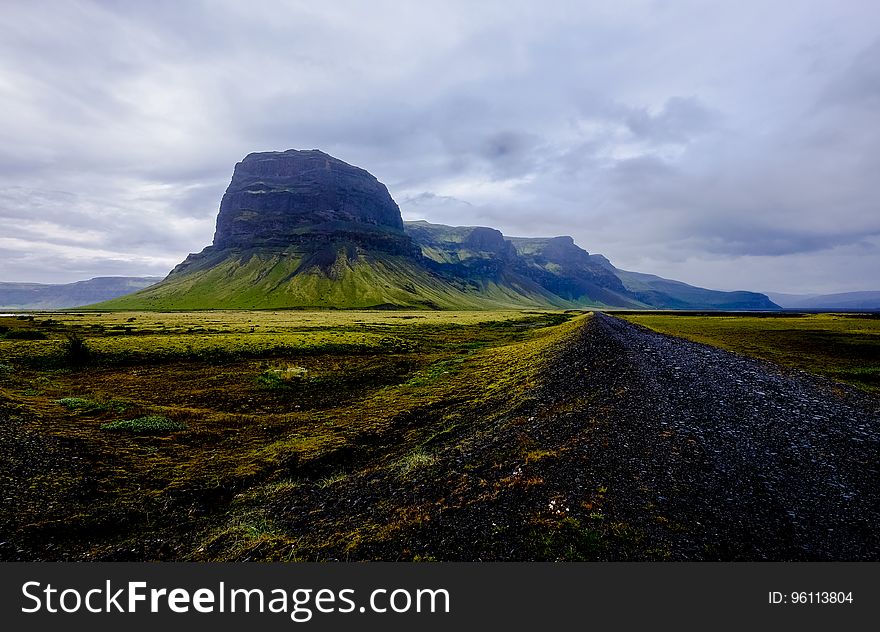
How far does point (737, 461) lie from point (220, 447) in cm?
2433

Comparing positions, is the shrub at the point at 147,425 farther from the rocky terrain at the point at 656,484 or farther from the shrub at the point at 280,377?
the rocky terrain at the point at 656,484

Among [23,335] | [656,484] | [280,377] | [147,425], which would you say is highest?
[23,335]

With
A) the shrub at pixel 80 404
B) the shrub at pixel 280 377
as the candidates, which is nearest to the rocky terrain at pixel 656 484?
the shrub at pixel 80 404

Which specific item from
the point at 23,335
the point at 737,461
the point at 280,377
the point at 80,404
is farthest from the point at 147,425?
the point at 23,335

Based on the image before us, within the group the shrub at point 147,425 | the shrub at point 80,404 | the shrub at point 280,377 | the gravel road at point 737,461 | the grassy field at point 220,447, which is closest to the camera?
the gravel road at point 737,461

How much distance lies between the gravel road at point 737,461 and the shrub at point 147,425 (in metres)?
22.8

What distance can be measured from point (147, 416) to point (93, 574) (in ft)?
64.8

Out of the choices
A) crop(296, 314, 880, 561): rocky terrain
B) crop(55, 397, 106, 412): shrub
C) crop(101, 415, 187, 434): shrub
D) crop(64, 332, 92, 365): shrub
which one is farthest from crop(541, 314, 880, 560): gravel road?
crop(64, 332, 92, 365): shrub

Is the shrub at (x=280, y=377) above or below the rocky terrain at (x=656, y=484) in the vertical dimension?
below

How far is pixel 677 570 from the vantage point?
27.8ft

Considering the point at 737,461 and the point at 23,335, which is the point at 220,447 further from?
the point at 23,335

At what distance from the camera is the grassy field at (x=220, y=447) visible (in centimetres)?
1224

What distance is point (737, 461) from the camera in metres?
13.7

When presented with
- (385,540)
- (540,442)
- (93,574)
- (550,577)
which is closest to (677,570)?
(550,577)
